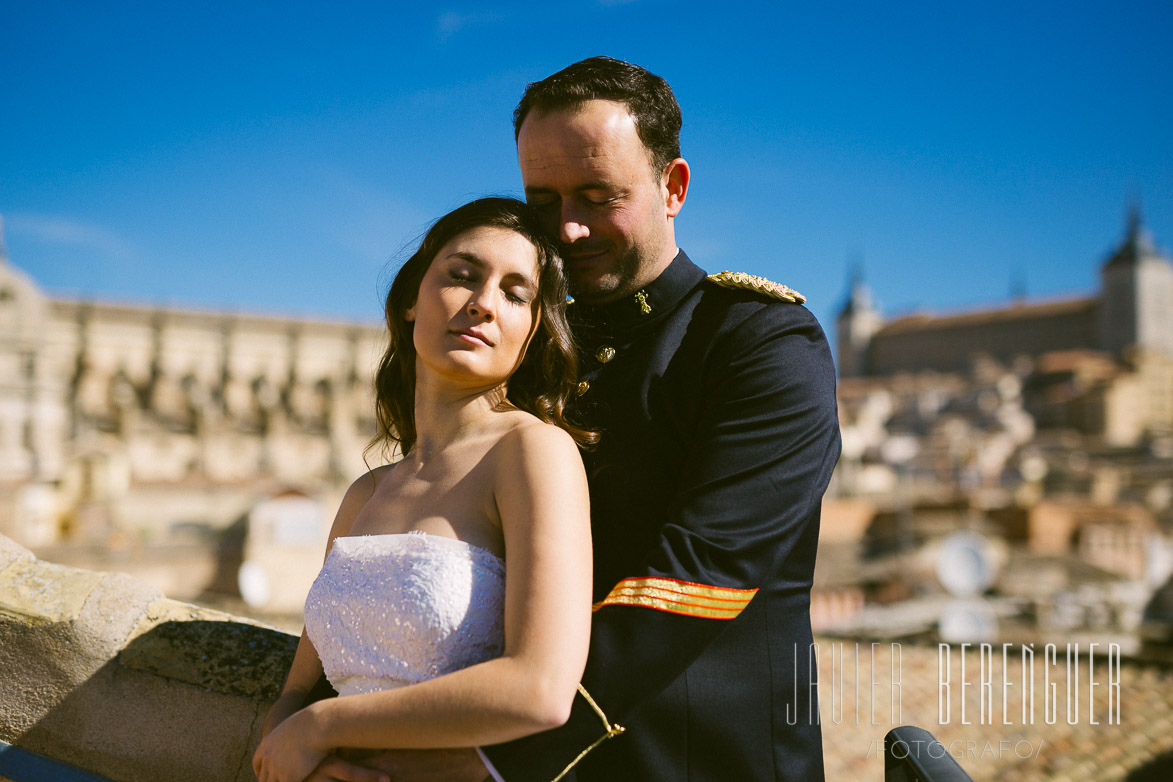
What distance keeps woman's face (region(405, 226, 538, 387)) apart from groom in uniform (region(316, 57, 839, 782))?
0.75ft

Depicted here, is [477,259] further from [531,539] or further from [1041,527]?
[1041,527]

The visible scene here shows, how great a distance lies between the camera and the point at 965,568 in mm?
22062

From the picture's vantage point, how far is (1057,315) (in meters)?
81.3

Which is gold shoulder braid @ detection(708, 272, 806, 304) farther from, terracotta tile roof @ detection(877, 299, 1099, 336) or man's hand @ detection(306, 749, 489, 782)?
terracotta tile roof @ detection(877, 299, 1099, 336)

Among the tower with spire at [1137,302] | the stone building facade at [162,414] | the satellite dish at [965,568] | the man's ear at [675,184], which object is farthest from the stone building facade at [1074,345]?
the man's ear at [675,184]

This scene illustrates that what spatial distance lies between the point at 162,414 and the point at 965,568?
40416 millimetres

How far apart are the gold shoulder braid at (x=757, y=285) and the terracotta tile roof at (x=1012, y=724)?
911 centimetres

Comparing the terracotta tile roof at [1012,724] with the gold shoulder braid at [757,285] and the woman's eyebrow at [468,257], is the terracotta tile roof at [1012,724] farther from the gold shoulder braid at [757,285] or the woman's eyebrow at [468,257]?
the woman's eyebrow at [468,257]

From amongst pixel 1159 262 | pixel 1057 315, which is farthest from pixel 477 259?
pixel 1159 262

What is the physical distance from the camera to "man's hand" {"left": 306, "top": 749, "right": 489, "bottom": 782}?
139cm

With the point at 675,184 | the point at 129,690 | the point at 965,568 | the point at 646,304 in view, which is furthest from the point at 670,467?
the point at 965,568

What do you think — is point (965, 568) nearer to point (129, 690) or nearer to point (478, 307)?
point (129, 690)

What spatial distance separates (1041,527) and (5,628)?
33169 mm

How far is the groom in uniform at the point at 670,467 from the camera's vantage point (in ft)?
4.75
